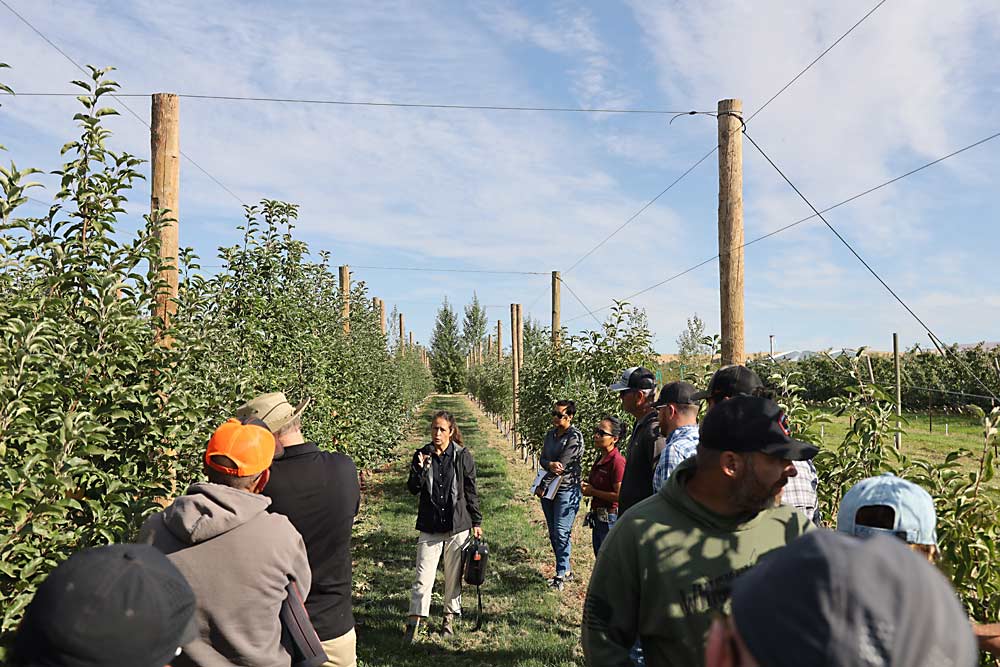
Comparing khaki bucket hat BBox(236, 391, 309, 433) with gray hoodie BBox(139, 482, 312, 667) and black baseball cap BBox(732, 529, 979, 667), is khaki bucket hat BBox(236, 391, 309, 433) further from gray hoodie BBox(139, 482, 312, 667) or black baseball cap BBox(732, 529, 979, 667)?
black baseball cap BBox(732, 529, 979, 667)

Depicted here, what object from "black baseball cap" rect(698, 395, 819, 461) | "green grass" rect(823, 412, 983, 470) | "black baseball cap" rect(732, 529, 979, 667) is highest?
"black baseball cap" rect(698, 395, 819, 461)

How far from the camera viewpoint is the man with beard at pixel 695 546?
212 centimetres

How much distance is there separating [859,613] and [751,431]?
53.7 inches

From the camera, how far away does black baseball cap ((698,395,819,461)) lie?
7.10ft

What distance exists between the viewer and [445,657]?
18.9 feet

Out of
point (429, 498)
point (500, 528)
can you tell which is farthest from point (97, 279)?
point (500, 528)

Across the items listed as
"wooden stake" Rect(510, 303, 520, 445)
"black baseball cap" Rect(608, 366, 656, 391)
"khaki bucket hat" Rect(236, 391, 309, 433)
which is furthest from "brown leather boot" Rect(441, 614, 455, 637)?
"wooden stake" Rect(510, 303, 520, 445)

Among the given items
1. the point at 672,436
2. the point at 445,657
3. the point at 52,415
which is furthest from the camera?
the point at 445,657

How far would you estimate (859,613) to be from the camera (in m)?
0.86

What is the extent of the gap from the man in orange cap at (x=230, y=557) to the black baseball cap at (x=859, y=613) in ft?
6.79

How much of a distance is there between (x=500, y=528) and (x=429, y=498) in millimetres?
4592

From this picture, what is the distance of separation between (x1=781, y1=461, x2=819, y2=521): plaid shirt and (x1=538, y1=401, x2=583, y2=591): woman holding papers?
4.46 m

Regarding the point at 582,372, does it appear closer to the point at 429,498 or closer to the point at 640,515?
the point at 429,498

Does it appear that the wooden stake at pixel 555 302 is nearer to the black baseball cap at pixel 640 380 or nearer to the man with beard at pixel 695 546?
the black baseball cap at pixel 640 380
